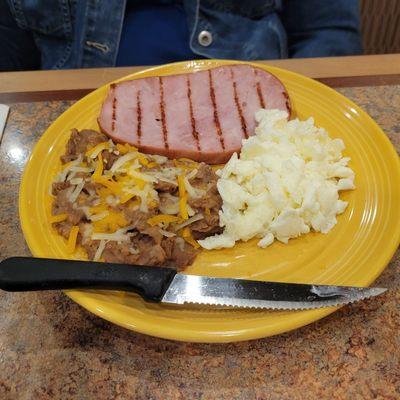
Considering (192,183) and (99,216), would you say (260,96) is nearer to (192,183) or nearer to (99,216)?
(192,183)

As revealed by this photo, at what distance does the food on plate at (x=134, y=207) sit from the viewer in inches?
52.6

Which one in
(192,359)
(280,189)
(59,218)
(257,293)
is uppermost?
(280,189)

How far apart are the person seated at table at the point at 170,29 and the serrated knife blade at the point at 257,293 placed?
1427mm

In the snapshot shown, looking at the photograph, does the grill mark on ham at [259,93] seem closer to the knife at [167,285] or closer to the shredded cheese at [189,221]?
the shredded cheese at [189,221]

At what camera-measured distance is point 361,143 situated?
1598 millimetres

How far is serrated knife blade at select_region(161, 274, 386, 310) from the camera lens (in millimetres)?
1157

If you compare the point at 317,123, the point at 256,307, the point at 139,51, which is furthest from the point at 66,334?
the point at 139,51

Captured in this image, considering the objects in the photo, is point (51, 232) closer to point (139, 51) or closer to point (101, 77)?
point (101, 77)

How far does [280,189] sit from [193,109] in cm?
56

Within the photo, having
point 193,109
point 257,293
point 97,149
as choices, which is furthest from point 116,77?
point 257,293

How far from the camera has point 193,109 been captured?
5.75 feet

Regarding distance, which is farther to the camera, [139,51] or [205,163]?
[139,51]

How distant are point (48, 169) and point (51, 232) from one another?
11.4 inches

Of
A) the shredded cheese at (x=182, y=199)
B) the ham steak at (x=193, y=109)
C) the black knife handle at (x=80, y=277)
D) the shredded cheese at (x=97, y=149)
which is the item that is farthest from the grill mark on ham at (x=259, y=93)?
the black knife handle at (x=80, y=277)
